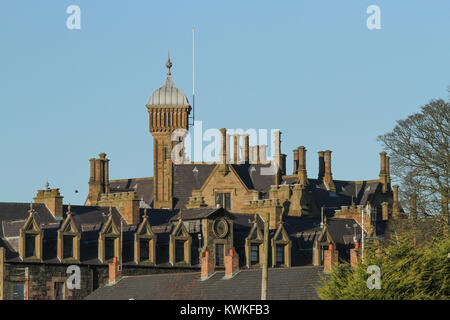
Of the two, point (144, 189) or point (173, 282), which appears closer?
point (173, 282)

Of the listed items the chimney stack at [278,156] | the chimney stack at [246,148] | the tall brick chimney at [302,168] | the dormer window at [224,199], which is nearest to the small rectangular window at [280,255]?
the dormer window at [224,199]

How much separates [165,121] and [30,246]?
60147 millimetres

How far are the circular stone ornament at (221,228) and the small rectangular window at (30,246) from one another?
20469mm

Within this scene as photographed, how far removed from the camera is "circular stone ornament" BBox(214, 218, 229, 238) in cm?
14675

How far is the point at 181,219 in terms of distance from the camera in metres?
145

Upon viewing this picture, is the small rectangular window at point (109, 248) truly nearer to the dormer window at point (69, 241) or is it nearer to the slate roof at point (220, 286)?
the dormer window at point (69, 241)

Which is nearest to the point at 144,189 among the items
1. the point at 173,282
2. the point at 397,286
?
the point at 173,282

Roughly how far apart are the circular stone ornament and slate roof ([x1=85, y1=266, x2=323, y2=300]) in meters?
22.7

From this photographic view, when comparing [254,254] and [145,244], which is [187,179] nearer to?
[254,254]

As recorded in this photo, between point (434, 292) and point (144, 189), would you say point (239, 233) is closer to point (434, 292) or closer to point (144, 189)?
point (144, 189)

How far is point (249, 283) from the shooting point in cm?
10938

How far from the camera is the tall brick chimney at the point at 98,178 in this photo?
581 ft

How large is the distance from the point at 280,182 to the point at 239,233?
2833 cm
